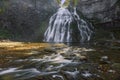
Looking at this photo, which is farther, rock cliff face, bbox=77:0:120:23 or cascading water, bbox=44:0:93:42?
rock cliff face, bbox=77:0:120:23

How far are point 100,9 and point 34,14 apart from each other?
8586mm

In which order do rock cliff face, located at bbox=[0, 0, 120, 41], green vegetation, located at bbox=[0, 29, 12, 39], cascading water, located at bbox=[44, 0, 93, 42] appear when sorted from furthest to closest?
A: rock cliff face, located at bbox=[0, 0, 120, 41] → green vegetation, located at bbox=[0, 29, 12, 39] → cascading water, located at bbox=[44, 0, 93, 42]

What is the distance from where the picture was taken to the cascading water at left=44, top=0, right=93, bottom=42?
21.8 metres

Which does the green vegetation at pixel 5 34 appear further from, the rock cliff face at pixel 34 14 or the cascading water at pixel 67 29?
the cascading water at pixel 67 29

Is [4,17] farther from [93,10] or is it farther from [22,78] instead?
[22,78]

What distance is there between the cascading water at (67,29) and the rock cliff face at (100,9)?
139 cm

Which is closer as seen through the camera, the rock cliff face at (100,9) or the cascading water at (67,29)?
the cascading water at (67,29)

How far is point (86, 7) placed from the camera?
23.9 meters

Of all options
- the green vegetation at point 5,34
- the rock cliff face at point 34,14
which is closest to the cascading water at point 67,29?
the rock cliff face at point 34,14

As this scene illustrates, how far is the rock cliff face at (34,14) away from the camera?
23.1m

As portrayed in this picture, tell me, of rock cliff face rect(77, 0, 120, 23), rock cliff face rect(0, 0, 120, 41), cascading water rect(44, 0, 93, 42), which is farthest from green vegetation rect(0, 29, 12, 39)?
rock cliff face rect(77, 0, 120, 23)

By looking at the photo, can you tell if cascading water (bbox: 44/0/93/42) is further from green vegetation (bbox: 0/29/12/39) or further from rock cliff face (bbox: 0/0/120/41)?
green vegetation (bbox: 0/29/12/39)

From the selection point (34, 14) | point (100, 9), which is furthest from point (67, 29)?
point (34, 14)

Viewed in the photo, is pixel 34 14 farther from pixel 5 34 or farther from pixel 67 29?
pixel 67 29
